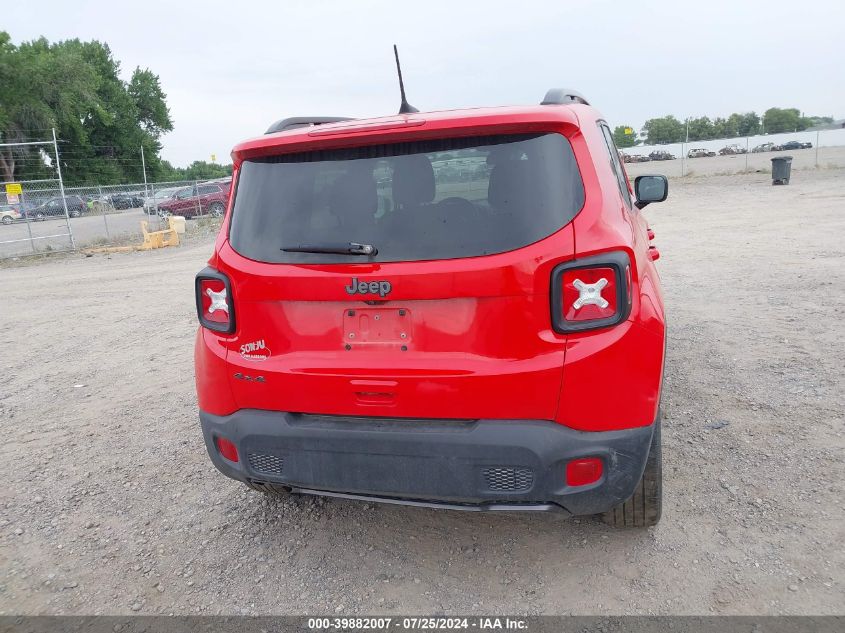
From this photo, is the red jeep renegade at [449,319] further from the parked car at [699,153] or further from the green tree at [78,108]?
the parked car at [699,153]

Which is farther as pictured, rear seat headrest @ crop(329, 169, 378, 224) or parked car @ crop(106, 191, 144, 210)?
parked car @ crop(106, 191, 144, 210)

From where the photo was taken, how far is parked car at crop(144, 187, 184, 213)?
80.8ft

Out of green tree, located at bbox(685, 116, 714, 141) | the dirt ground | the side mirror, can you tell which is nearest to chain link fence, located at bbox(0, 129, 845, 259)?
the dirt ground

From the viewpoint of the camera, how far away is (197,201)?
26984 millimetres

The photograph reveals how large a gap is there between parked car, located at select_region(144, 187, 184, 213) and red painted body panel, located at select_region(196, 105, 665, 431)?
23891mm

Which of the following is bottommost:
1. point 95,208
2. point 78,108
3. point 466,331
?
point 95,208

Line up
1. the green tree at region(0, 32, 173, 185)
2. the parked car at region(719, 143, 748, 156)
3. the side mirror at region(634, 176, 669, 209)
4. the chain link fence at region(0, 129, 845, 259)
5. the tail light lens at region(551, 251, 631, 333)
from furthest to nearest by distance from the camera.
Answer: the parked car at region(719, 143, 748, 156) < the green tree at region(0, 32, 173, 185) < the chain link fence at region(0, 129, 845, 259) < the side mirror at region(634, 176, 669, 209) < the tail light lens at region(551, 251, 631, 333)

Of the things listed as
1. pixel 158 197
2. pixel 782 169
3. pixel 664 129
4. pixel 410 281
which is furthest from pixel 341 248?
pixel 664 129

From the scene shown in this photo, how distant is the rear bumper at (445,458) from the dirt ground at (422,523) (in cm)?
49

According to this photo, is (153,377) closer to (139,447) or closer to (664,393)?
(139,447)

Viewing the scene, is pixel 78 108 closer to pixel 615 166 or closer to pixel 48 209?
pixel 48 209

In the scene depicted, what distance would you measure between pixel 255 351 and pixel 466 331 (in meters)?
0.90

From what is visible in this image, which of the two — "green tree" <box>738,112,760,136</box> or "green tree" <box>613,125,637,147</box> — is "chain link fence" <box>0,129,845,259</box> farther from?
"green tree" <box>738,112,760,136</box>

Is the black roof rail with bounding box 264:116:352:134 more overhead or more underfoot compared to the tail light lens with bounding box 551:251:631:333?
more overhead
